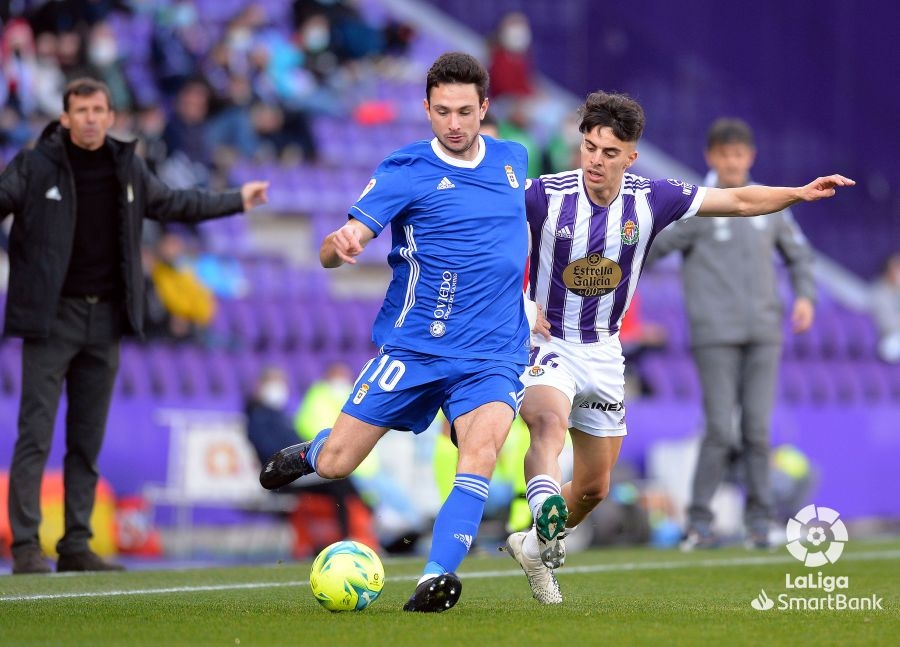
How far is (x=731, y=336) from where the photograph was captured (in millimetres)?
9141


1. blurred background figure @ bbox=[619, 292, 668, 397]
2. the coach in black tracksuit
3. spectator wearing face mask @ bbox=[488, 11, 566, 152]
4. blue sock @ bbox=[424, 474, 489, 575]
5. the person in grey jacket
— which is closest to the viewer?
blue sock @ bbox=[424, 474, 489, 575]

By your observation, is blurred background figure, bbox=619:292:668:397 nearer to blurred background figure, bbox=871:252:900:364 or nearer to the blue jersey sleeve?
blurred background figure, bbox=871:252:900:364

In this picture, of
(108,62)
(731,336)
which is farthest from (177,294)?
(731,336)

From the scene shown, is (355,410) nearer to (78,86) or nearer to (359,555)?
(359,555)

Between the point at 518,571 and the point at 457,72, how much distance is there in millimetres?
3233

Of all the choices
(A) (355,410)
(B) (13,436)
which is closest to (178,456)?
(B) (13,436)

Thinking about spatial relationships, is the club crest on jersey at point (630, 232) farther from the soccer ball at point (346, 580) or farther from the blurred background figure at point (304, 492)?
the blurred background figure at point (304, 492)

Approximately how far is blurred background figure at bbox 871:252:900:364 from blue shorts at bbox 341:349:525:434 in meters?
10.8

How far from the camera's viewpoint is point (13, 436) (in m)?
10.8

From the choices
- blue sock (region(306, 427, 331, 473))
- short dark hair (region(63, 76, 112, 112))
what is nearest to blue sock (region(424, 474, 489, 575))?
blue sock (region(306, 427, 331, 473))

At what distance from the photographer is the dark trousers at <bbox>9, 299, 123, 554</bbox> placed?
756cm

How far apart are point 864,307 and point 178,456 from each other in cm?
974

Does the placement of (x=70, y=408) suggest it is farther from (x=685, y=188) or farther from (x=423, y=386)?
(x=685, y=188)

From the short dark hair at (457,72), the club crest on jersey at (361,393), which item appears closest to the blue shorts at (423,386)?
the club crest on jersey at (361,393)
